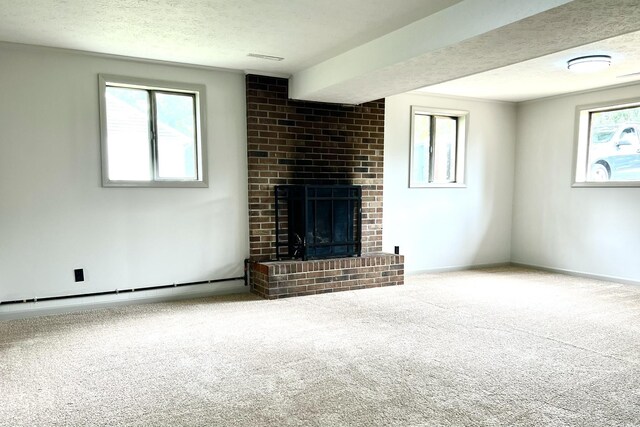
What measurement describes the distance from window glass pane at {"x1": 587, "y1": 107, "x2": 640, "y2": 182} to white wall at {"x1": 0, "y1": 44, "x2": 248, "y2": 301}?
460cm

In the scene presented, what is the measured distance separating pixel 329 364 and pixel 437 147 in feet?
13.3

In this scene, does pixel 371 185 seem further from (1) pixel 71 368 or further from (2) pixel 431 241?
(1) pixel 71 368

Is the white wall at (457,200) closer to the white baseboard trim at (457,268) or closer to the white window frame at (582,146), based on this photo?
the white baseboard trim at (457,268)

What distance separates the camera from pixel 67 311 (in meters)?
3.94

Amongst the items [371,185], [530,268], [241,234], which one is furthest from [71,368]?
[530,268]

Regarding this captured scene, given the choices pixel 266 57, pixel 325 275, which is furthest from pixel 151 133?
pixel 325 275

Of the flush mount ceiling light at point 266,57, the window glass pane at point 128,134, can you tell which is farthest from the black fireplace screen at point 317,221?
the window glass pane at point 128,134

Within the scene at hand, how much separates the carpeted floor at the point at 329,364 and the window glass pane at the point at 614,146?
1869 mm

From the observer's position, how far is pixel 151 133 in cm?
433

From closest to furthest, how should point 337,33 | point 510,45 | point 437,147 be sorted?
point 510,45 → point 337,33 → point 437,147

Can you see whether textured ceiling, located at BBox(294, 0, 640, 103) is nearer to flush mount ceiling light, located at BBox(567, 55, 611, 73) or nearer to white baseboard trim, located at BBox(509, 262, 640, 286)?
flush mount ceiling light, located at BBox(567, 55, 611, 73)

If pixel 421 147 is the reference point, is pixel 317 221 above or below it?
below

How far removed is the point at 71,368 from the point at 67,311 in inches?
57.1

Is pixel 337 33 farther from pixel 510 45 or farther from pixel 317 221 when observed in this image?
pixel 317 221
